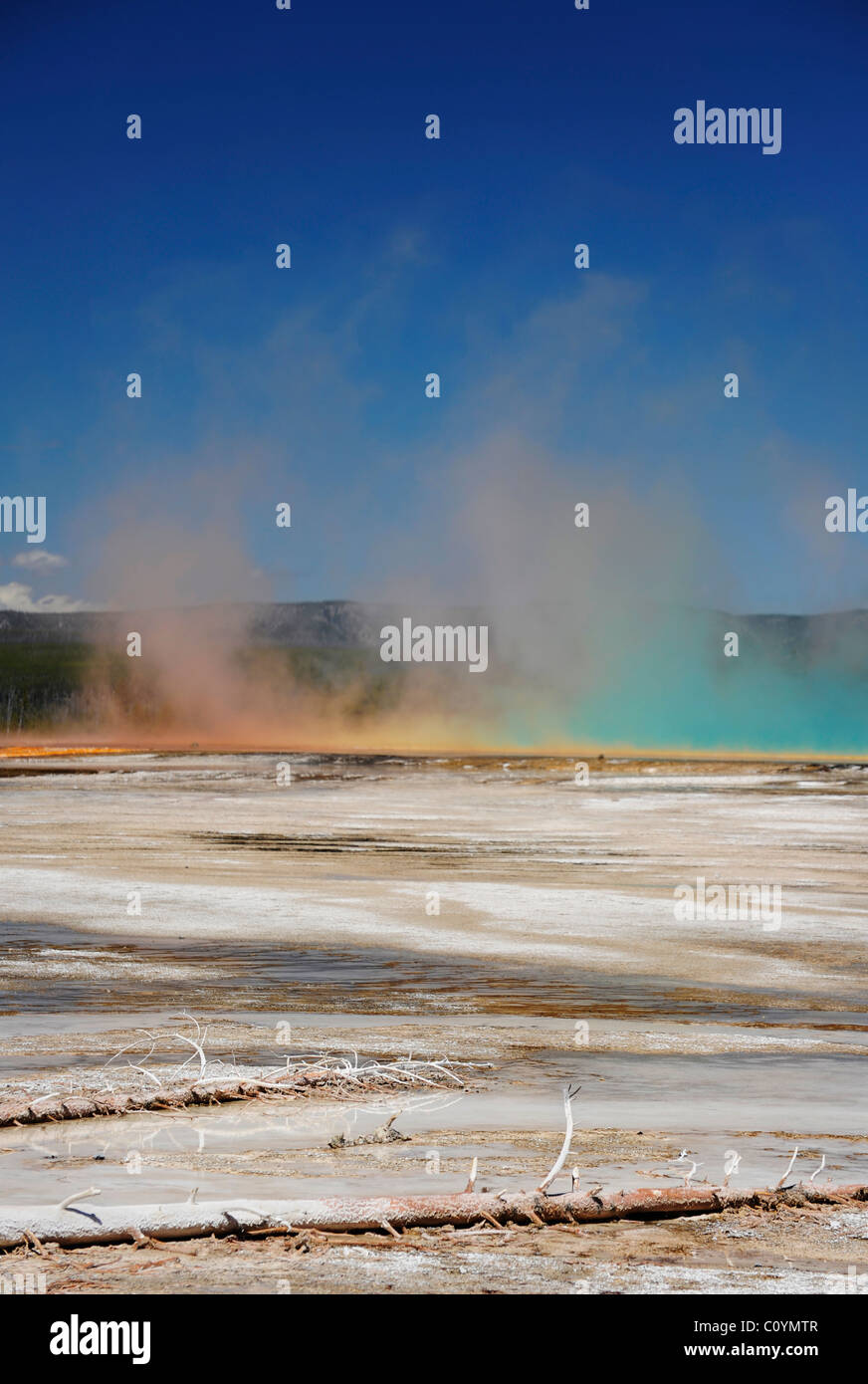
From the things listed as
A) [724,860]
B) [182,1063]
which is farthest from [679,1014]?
[724,860]

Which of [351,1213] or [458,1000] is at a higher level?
[351,1213]

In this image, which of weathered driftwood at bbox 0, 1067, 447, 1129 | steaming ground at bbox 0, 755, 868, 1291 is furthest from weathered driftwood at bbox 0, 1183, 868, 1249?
weathered driftwood at bbox 0, 1067, 447, 1129

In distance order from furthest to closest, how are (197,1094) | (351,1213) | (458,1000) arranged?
(458,1000) → (197,1094) → (351,1213)

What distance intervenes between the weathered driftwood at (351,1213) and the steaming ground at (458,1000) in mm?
267

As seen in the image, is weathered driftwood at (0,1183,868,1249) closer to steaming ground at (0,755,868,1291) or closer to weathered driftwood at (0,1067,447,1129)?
steaming ground at (0,755,868,1291)

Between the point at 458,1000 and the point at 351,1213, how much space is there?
19.9 feet

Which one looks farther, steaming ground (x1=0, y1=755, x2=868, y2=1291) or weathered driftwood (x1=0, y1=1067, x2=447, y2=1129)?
weathered driftwood (x1=0, y1=1067, x2=447, y2=1129)

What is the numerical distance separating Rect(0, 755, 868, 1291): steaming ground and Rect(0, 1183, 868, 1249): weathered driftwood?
267 mm

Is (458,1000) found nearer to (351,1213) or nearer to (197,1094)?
(197,1094)

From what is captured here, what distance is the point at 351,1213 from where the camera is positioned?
523cm

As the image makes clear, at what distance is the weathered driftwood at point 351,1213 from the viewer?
5082 mm

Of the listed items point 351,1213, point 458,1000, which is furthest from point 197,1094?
point 458,1000

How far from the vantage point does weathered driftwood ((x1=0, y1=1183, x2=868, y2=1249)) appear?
508 cm
